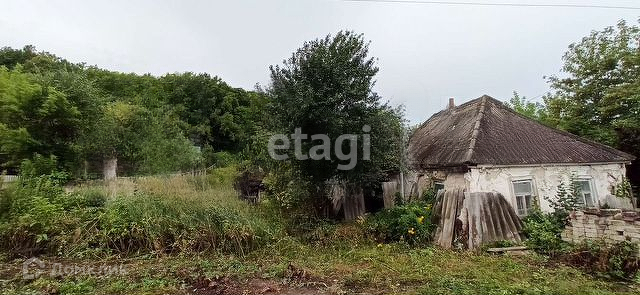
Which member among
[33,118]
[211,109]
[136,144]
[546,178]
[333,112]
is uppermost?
[211,109]

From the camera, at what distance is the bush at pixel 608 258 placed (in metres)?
5.46

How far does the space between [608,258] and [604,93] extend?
11.4 m

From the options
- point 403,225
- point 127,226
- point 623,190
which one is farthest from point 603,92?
point 127,226

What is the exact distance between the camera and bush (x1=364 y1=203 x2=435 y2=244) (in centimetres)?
779

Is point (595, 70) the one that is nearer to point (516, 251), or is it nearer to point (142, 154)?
point (516, 251)

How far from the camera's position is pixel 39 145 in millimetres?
11227

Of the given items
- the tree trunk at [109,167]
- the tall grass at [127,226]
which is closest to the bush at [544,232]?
the tall grass at [127,226]

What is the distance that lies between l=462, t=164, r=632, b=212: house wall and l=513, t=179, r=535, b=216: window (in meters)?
0.13

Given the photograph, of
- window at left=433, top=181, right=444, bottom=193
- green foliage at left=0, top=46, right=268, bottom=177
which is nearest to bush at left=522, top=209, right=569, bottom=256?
window at left=433, top=181, right=444, bottom=193

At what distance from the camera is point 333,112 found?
775 centimetres

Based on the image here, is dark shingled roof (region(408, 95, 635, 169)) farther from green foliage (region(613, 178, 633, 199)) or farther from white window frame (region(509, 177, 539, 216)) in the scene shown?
green foliage (region(613, 178, 633, 199))

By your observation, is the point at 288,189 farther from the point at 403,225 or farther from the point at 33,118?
the point at 33,118

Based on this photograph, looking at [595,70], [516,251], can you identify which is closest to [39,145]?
[516,251]

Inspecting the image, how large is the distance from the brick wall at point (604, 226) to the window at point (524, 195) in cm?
154
